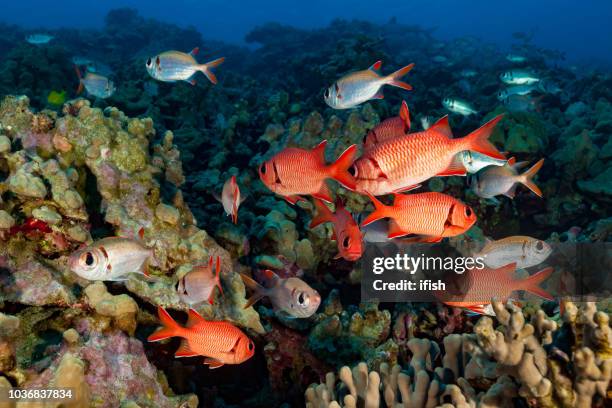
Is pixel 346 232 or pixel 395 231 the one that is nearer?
pixel 395 231

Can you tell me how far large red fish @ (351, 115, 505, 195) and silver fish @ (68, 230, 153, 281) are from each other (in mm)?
1474

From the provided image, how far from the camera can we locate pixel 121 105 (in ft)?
28.1

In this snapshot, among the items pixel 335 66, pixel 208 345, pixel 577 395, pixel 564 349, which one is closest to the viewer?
pixel 577 395

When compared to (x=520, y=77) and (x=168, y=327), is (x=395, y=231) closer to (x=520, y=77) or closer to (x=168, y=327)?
(x=168, y=327)

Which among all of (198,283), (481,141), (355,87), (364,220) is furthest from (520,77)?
(198,283)

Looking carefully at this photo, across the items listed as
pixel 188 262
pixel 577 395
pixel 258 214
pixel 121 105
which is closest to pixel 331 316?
pixel 188 262

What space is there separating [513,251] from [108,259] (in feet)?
10.4

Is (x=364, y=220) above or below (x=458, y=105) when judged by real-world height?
above

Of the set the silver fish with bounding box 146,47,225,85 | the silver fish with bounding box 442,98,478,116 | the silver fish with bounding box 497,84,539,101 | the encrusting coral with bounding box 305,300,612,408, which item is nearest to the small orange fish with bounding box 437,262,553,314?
the encrusting coral with bounding box 305,300,612,408

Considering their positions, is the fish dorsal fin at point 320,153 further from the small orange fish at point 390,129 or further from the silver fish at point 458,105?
the silver fish at point 458,105

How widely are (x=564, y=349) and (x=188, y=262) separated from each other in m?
2.76

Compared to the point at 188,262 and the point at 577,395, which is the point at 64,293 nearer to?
the point at 188,262

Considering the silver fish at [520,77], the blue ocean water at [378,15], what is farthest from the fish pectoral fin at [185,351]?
the blue ocean water at [378,15]

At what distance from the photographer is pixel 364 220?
8.20ft
